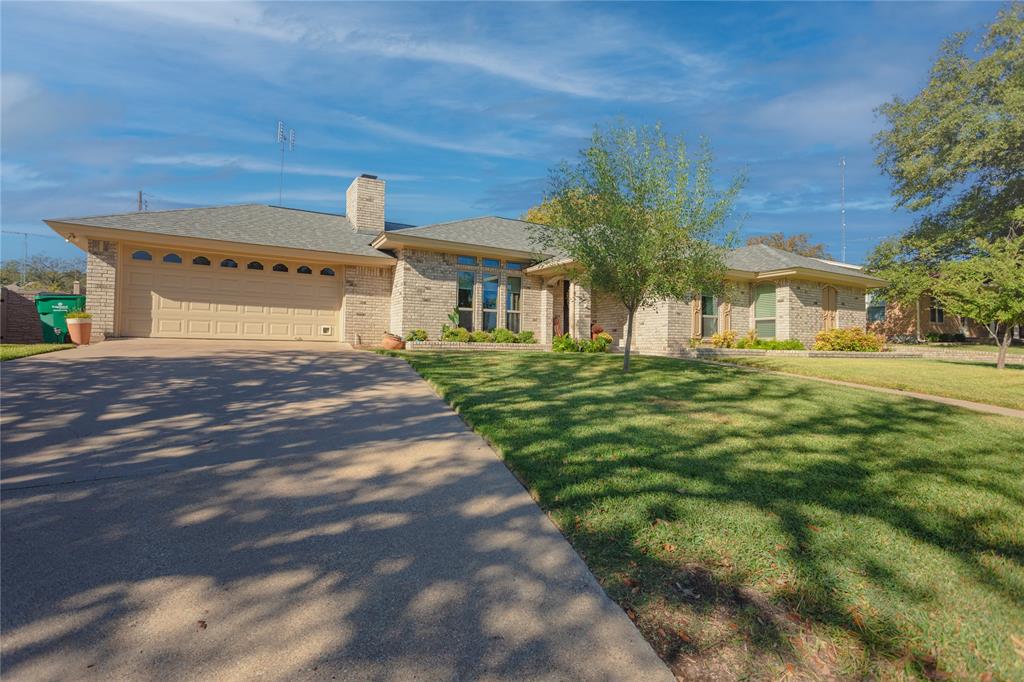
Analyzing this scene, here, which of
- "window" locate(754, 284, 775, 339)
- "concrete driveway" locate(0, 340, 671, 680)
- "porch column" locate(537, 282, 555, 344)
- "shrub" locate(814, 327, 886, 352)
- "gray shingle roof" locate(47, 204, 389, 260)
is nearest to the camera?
"concrete driveway" locate(0, 340, 671, 680)

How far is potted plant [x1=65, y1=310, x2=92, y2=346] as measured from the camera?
12.1 meters

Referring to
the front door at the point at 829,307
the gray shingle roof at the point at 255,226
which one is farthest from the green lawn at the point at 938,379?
the gray shingle roof at the point at 255,226

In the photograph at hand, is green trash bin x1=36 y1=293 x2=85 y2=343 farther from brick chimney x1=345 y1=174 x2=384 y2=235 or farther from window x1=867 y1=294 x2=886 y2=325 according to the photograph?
window x1=867 y1=294 x2=886 y2=325

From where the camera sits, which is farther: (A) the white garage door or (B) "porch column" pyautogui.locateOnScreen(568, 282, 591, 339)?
(B) "porch column" pyautogui.locateOnScreen(568, 282, 591, 339)

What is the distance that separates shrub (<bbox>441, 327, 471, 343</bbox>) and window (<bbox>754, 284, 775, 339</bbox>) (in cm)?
1150

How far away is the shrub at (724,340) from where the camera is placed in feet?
59.7

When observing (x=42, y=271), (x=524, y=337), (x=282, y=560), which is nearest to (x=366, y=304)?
(x=524, y=337)

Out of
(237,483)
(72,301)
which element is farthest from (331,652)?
(72,301)

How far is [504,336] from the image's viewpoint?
16.9m

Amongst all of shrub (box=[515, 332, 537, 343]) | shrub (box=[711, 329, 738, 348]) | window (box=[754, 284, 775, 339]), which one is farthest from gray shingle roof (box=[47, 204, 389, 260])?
window (box=[754, 284, 775, 339])

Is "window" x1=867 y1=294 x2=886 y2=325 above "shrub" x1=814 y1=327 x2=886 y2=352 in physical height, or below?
above

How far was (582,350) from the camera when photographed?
1586cm

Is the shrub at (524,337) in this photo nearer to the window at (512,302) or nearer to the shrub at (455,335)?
the window at (512,302)

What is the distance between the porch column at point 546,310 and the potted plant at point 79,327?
12518 mm
